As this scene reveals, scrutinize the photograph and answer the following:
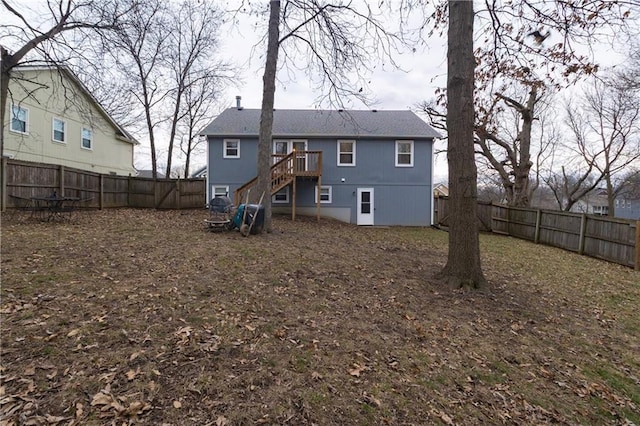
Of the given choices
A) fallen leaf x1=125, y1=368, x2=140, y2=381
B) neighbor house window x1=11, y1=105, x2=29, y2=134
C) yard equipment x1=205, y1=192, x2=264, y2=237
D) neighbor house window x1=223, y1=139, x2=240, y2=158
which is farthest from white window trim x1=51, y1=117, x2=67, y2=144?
fallen leaf x1=125, y1=368, x2=140, y2=381

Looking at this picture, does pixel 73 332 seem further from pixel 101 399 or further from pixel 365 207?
pixel 365 207

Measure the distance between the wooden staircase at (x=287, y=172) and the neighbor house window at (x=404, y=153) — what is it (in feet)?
15.1

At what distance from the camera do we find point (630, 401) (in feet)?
9.27

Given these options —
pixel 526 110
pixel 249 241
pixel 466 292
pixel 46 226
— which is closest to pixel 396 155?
pixel 526 110

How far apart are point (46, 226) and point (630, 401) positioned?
11088 mm

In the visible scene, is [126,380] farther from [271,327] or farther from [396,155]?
[396,155]

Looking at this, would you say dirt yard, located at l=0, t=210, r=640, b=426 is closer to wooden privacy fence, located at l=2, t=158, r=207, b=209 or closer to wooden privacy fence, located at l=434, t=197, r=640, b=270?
wooden privacy fence, located at l=434, t=197, r=640, b=270

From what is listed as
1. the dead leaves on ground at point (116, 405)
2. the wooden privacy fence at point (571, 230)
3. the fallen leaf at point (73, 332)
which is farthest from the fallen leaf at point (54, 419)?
the wooden privacy fence at point (571, 230)

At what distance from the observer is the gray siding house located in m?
16.0

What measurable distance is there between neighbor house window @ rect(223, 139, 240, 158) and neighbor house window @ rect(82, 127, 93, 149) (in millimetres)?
9247

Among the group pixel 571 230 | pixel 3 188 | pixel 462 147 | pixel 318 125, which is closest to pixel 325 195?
pixel 318 125

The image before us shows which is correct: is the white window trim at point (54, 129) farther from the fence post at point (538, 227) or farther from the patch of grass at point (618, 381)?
the fence post at point (538, 227)

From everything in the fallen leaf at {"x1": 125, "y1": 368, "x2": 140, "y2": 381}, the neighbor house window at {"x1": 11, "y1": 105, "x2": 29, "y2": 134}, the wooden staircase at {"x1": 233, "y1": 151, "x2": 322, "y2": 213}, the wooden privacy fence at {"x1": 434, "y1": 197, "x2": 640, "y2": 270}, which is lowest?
the fallen leaf at {"x1": 125, "y1": 368, "x2": 140, "y2": 381}

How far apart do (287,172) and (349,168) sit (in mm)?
3833
